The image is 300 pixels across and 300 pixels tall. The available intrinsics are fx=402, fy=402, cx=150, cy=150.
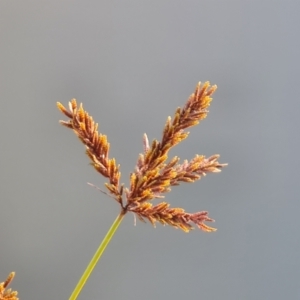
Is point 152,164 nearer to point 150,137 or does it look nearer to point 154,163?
point 154,163

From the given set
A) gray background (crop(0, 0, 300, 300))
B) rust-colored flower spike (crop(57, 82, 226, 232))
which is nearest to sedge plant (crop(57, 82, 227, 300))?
rust-colored flower spike (crop(57, 82, 226, 232))

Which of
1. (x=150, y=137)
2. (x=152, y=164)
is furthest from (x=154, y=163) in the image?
(x=150, y=137)

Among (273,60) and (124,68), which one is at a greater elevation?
(273,60)

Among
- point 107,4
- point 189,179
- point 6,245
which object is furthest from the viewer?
point 6,245

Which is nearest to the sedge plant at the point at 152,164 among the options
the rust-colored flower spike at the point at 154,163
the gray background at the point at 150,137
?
the rust-colored flower spike at the point at 154,163

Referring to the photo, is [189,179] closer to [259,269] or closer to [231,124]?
[231,124]

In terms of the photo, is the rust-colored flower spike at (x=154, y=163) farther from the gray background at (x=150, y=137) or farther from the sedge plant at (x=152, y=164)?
the gray background at (x=150, y=137)

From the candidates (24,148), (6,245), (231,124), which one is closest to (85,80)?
(24,148)
